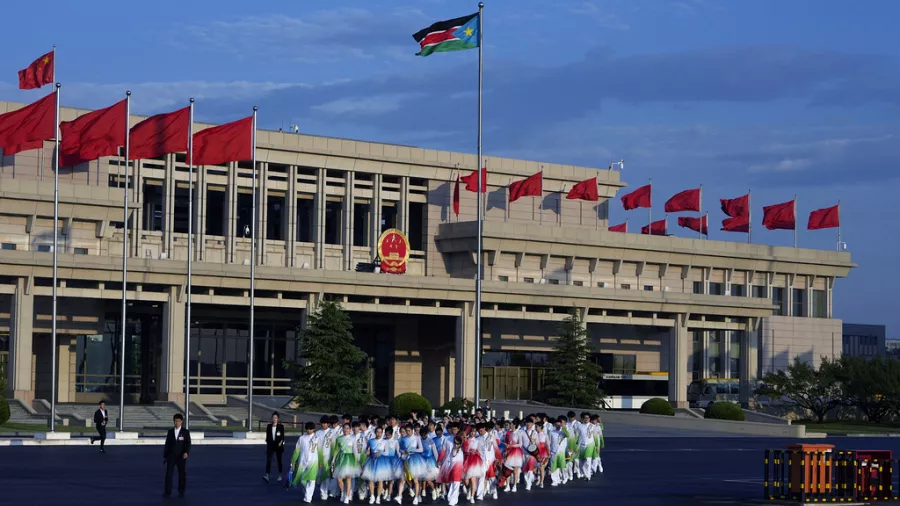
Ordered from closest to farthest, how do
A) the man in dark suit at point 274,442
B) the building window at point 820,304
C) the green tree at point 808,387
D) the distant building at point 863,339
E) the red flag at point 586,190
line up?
the man in dark suit at point 274,442 < the green tree at point 808,387 < the red flag at point 586,190 < the building window at point 820,304 < the distant building at point 863,339

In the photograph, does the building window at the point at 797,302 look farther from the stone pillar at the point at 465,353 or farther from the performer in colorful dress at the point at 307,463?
the performer in colorful dress at the point at 307,463

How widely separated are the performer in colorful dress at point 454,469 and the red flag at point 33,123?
26.2 meters

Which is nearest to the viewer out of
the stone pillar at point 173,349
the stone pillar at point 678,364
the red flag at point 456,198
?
the stone pillar at point 173,349

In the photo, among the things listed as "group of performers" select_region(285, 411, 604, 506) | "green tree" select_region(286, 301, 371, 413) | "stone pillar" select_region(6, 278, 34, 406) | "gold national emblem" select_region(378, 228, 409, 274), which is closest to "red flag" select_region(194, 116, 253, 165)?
"stone pillar" select_region(6, 278, 34, 406)

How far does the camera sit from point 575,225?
8694cm

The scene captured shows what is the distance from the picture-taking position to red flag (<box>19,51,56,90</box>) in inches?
1933

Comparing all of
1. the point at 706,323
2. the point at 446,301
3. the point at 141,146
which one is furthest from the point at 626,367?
the point at 141,146

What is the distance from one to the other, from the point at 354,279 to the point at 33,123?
23.1 metres

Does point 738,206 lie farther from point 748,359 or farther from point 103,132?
point 103,132

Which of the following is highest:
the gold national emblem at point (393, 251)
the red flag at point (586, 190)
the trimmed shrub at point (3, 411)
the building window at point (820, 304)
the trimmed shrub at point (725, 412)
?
the red flag at point (586, 190)

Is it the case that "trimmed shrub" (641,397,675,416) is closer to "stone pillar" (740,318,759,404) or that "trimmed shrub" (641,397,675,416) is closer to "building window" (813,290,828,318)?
"stone pillar" (740,318,759,404)

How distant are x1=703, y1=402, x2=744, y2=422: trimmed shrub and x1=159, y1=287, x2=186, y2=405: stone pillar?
29237mm

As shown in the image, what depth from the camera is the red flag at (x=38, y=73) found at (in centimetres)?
4909

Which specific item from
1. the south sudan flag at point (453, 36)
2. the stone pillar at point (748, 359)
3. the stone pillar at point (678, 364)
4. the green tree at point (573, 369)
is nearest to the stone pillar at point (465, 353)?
the green tree at point (573, 369)
